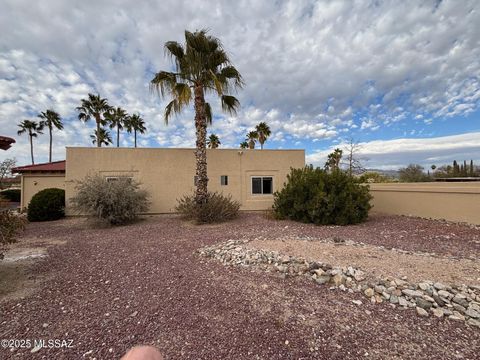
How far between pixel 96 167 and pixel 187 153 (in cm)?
445

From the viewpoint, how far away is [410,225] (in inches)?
332

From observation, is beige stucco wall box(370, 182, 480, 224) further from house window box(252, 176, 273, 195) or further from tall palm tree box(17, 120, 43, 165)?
tall palm tree box(17, 120, 43, 165)

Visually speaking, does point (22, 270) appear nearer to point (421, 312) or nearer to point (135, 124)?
point (421, 312)

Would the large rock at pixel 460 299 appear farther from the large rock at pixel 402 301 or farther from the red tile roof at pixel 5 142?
the red tile roof at pixel 5 142

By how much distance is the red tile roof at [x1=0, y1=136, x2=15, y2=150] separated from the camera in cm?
545

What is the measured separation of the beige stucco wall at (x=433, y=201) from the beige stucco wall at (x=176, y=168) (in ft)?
15.2

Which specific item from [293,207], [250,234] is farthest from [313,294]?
[293,207]

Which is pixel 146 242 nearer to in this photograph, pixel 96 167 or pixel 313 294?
pixel 313 294

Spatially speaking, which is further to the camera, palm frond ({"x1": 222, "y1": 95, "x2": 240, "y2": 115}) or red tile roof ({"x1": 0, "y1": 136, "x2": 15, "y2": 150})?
palm frond ({"x1": 222, "y1": 95, "x2": 240, "y2": 115})

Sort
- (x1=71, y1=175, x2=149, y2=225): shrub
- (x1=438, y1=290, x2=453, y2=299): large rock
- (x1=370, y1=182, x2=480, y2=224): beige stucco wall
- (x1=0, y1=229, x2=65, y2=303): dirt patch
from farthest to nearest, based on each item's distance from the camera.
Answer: (x1=71, y1=175, x2=149, y2=225): shrub < (x1=370, y1=182, x2=480, y2=224): beige stucco wall < (x1=0, y1=229, x2=65, y2=303): dirt patch < (x1=438, y1=290, x2=453, y2=299): large rock

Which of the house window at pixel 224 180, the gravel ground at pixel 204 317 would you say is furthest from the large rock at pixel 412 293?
the house window at pixel 224 180

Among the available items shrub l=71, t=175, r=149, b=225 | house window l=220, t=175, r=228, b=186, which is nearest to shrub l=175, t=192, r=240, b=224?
shrub l=71, t=175, r=149, b=225

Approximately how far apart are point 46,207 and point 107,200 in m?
4.43

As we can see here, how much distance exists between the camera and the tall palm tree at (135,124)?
32528 mm
